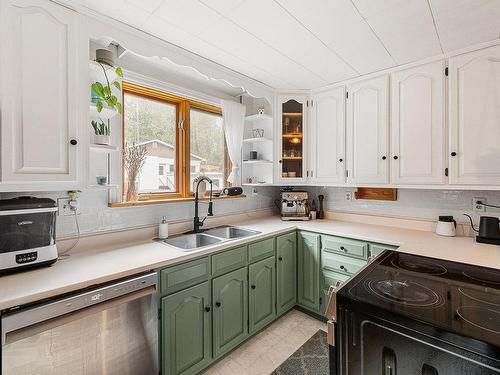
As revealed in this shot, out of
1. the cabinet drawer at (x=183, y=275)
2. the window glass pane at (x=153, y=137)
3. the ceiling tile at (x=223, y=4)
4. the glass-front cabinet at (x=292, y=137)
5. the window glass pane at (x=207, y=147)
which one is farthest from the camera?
the glass-front cabinet at (x=292, y=137)

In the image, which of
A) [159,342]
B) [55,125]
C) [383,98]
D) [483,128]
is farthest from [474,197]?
[55,125]

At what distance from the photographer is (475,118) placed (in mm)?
1835

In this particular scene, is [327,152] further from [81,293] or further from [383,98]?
[81,293]

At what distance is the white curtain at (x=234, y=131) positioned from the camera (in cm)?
268

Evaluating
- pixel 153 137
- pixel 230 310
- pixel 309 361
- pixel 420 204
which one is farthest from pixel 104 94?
pixel 420 204

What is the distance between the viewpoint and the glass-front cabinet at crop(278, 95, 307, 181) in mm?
2789

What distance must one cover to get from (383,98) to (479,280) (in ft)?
5.18

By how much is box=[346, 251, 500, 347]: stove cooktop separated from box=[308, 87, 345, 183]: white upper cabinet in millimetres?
1172

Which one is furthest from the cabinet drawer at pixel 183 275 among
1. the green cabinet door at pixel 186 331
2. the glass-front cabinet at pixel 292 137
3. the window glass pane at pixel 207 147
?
the glass-front cabinet at pixel 292 137

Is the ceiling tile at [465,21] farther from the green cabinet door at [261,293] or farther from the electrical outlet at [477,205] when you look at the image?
the green cabinet door at [261,293]

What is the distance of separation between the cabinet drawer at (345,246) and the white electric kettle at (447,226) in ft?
2.21

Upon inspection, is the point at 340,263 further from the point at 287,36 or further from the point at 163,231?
the point at 287,36

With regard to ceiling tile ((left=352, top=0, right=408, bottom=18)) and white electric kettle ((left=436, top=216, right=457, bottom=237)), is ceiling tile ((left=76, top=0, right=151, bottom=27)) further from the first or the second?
white electric kettle ((left=436, top=216, right=457, bottom=237))

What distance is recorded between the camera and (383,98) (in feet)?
7.43
